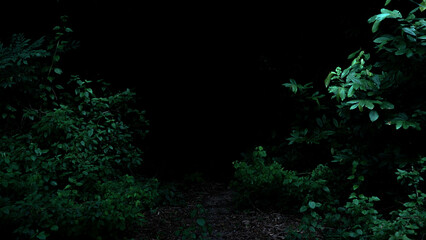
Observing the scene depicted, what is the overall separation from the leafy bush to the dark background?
51cm

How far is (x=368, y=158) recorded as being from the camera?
11.4ft

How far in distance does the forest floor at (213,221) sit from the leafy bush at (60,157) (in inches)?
8.3

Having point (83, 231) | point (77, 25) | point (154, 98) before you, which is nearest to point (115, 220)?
point (83, 231)

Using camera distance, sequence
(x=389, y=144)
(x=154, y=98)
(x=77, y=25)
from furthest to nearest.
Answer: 1. (x=154, y=98)
2. (x=77, y=25)
3. (x=389, y=144)

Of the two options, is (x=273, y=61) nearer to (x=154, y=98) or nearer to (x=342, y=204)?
(x=154, y=98)

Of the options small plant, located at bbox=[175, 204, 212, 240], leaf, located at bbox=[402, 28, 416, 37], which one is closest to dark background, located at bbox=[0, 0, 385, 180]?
small plant, located at bbox=[175, 204, 212, 240]

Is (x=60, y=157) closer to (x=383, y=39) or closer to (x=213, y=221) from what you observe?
(x=213, y=221)

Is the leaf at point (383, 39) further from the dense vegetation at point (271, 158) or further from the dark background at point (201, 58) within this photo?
the dark background at point (201, 58)

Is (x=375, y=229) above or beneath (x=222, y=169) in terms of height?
above

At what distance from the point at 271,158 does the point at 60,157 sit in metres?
2.44

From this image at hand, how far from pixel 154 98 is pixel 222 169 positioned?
4.54ft

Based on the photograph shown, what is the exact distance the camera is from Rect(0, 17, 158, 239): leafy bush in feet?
9.04

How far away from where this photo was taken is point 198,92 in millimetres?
5004

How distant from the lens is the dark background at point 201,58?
4.60 m
